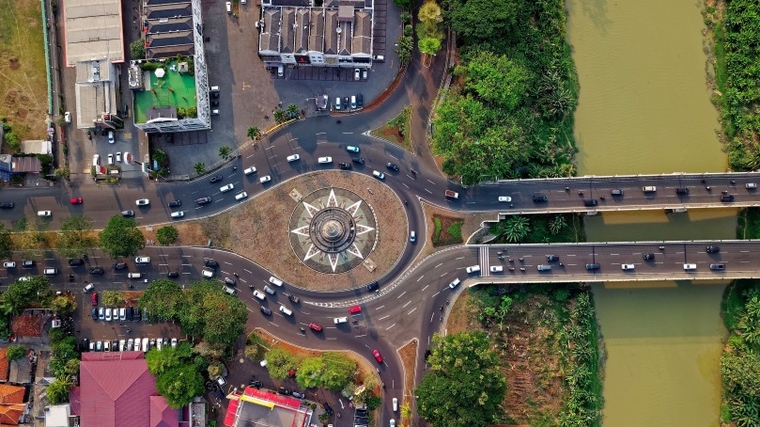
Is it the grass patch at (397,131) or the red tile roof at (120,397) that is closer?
the red tile roof at (120,397)

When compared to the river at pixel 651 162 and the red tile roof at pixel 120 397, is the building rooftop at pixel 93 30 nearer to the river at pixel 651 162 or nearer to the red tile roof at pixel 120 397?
the red tile roof at pixel 120 397

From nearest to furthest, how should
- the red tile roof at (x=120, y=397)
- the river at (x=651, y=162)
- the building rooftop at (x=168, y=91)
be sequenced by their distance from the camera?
the red tile roof at (x=120, y=397)
the building rooftop at (x=168, y=91)
the river at (x=651, y=162)

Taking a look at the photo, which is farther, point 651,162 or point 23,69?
point 651,162

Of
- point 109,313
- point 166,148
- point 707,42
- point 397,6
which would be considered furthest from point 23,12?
point 707,42

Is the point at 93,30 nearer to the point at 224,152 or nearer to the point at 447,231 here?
the point at 224,152

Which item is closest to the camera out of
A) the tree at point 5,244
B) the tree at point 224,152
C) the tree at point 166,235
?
the tree at point 5,244

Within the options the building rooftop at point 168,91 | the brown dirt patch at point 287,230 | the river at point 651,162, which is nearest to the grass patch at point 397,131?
the brown dirt patch at point 287,230

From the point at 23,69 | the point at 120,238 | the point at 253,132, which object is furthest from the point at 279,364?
the point at 23,69
